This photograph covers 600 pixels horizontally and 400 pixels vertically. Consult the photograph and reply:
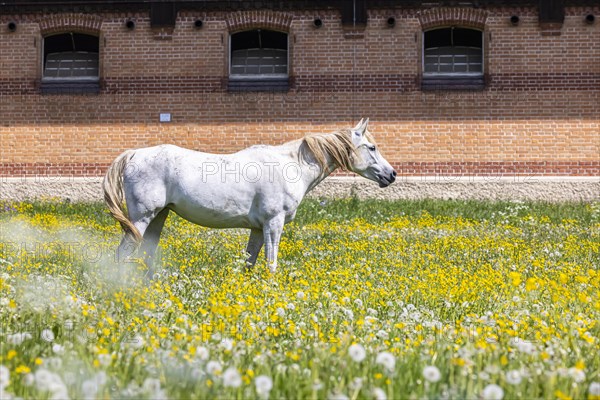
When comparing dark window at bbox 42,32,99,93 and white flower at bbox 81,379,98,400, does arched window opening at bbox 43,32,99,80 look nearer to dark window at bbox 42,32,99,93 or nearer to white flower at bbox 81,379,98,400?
dark window at bbox 42,32,99,93

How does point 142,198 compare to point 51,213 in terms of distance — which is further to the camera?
point 51,213

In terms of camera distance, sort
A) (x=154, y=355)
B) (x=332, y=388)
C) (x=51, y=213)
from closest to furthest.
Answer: (x=332, y=388) → (x=154, y=355) → (x=51, y=213)

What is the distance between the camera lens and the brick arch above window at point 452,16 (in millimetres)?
17156

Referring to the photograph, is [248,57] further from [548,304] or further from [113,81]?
[548,304]

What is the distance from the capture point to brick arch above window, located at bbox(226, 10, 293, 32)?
56.9ft

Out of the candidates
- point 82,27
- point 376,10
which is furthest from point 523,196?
point 82,27

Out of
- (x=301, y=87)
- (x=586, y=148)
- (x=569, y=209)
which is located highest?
(x=301, y=87)

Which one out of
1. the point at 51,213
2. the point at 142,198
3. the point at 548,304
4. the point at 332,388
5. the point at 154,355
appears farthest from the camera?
the point at 51,213

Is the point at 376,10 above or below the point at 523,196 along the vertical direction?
above

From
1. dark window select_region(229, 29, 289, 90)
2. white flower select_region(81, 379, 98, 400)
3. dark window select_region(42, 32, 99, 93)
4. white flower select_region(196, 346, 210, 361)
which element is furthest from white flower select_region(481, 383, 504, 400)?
dark window select_region(42, 32, 99, 93)

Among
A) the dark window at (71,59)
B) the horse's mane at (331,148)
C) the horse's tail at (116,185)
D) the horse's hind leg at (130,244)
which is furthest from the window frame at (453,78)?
the horse's hind leg at (130,244)

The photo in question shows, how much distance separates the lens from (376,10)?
56.4ft

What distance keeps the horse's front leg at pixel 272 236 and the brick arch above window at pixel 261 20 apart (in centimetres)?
1072

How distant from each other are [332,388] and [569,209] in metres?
13.0
